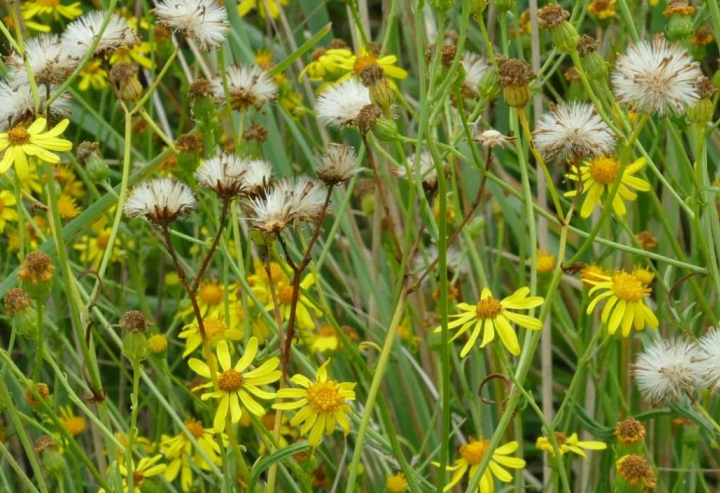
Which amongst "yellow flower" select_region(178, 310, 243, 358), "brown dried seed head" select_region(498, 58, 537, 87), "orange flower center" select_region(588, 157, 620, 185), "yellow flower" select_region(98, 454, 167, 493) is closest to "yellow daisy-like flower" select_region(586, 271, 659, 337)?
"orange flower center" select_region(588, 157, 620, 185)

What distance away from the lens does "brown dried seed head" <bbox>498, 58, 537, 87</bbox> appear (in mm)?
894

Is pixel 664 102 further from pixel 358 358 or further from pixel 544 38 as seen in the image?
pixel 544 38

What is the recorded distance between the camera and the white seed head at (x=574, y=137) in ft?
3.02

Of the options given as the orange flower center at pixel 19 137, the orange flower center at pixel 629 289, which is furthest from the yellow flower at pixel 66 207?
the orange flower center at pixel 629 289

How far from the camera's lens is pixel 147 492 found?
45.4 inches

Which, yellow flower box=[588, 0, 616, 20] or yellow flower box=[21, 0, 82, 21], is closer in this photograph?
yellow flower box=[588, 0, 616, 20]

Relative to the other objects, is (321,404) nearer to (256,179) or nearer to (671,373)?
(256,179)

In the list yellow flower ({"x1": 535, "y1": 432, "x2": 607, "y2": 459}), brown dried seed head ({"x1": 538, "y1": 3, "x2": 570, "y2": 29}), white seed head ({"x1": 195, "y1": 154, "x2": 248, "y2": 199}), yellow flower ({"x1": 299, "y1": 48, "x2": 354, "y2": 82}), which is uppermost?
yellow flower ({"x1": 299, "y1": 48, "x2": 354, "y2": 82})

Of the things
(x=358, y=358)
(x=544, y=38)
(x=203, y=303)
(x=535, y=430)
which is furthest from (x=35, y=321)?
(x=544, y=38)

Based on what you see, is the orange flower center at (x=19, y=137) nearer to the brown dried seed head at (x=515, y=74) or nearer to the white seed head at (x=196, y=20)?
the white seed head at (x=196, y=20)

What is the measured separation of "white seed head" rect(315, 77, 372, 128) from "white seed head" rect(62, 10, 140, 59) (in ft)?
0.70

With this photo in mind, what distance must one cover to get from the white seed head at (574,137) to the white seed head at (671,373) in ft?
0.63

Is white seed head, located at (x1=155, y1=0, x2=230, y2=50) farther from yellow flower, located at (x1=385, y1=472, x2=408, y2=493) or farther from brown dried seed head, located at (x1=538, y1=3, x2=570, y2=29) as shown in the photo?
yellow flower, located at (x1=385, y1=472, x2=408, y2=493)

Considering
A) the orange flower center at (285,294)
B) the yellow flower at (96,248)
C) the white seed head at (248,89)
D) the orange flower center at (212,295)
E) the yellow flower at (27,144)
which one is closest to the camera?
the yellow flower at (27,144)
